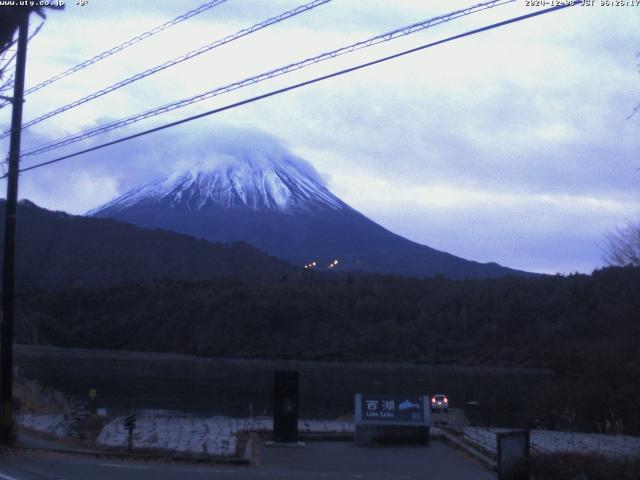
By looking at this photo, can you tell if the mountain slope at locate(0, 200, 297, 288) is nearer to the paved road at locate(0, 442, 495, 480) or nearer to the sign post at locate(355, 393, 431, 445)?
the sign post at locate(355, 393, 431, 445)

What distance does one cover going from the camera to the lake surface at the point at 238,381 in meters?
36.7

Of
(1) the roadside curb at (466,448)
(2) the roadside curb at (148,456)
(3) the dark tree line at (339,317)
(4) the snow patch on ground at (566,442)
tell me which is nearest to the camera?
(2) the roadside curb at (148,456)

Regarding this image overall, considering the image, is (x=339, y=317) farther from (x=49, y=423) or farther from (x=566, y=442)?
(x=566, y=442)

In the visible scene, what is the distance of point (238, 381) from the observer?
47500mm

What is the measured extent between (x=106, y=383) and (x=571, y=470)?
112 feet

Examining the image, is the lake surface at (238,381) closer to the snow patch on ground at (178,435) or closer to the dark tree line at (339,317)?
the dark tree line at (339,317)

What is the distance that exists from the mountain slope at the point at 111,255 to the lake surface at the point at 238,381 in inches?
1477

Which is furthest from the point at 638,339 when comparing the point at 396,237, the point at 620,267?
the point at 396,237

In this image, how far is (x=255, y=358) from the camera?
64.6m

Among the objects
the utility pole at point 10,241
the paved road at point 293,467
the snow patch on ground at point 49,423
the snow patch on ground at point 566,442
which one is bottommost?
the paved road at point 293,467

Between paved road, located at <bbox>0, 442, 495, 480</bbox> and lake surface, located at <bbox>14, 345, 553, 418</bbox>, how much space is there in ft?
41.9

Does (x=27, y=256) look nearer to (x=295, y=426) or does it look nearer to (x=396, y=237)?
(x=396, y=237)

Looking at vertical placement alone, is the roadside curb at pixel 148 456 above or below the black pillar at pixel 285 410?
below

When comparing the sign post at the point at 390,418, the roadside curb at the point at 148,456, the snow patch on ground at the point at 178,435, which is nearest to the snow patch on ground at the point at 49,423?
the snow patch on ground at the point at 178,435
